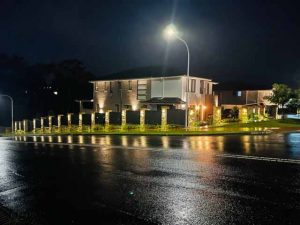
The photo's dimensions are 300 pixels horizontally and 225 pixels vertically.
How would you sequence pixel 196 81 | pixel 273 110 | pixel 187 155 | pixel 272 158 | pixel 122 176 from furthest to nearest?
1. pixel 273 110
2. pixel 196 81
3. pixel 187 155
4. pixel 272 158
5. pixel 122 176

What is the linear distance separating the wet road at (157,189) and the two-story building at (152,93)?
25169mm

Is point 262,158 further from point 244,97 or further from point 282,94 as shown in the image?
point 244,97

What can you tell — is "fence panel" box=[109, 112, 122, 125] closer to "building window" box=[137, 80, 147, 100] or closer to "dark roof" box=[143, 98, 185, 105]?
"dark roof" box=[143, 98, 185, 105]

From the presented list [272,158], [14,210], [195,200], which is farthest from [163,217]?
[272,158]

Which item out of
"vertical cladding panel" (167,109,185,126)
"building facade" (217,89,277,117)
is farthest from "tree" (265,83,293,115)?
"vertical cladding panel" (167,109,185,126)

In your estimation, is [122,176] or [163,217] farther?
[122,176]

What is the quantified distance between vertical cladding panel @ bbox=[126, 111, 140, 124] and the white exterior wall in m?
4.38

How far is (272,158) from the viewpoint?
39.4 ft

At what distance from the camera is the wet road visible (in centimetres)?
602

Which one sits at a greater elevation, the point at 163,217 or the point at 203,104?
the point at 203,104

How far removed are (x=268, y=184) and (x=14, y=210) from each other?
5847 mm

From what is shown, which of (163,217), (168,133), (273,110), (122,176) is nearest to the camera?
(163,217)

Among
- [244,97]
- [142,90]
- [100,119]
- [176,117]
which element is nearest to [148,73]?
[142,90]

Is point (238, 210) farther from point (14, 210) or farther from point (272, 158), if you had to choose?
point (272, 158)
